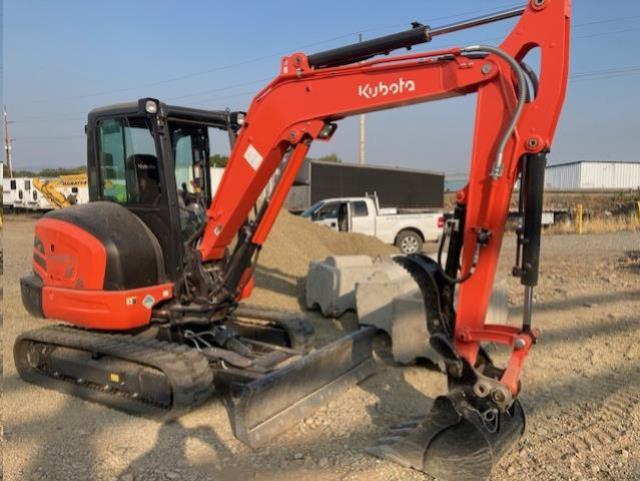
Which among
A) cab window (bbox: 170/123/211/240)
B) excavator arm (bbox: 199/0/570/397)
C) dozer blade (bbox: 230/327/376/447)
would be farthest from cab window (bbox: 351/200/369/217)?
excavator arm (bbox: 199/0/570/397)

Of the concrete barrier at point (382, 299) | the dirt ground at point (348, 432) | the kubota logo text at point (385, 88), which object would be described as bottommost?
the dirt ground at point (348, 432)

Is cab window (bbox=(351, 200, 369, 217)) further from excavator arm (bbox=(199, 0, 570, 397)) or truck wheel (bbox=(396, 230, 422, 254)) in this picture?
excavator arm (bbox=(199, 0, 570, 397))

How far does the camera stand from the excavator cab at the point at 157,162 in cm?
531

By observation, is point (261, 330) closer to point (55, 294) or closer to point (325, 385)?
point (325, 385)

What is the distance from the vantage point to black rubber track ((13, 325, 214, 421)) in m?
4.65

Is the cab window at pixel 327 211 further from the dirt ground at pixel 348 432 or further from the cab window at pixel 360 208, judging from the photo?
the dirt ground at pixel 348 432

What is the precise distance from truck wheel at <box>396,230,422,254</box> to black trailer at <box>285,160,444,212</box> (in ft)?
28.5

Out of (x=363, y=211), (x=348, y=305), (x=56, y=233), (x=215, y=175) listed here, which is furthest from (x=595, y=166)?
(x=56, y=233)

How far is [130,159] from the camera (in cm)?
552

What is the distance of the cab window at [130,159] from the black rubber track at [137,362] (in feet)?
4.36

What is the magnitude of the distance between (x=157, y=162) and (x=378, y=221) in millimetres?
11015

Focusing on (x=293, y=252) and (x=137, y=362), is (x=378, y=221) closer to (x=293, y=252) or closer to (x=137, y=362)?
(x=293, y=252)

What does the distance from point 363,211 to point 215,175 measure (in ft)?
13.9

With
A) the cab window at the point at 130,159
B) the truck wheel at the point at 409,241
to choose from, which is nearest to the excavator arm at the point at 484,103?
the cab window at the point at 130,159
